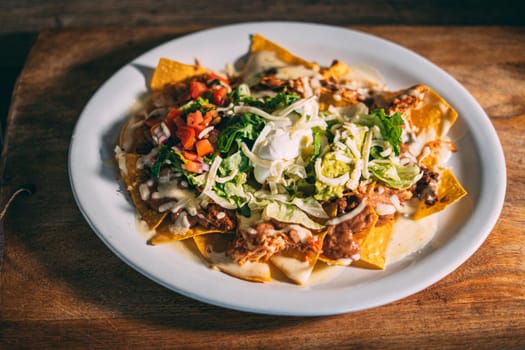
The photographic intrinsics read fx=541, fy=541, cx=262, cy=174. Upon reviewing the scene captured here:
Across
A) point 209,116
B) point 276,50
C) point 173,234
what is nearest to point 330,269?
point 173,234

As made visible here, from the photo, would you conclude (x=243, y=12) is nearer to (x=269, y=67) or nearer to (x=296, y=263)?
(x=269, y=67)

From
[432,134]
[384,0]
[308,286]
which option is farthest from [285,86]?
[384,0]

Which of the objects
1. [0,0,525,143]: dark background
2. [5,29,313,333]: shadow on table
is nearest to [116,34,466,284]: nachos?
[5,29,313,333]: shadow on table

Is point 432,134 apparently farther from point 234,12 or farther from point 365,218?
point 234,12

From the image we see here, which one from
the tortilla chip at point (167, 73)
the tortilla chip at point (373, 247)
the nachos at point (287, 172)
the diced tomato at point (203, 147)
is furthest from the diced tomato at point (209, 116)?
the tortilla chip at point (373, 247)

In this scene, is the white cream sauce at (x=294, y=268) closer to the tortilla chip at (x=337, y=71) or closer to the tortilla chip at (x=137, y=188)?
the tortilla chip at (x=137, y=188)
